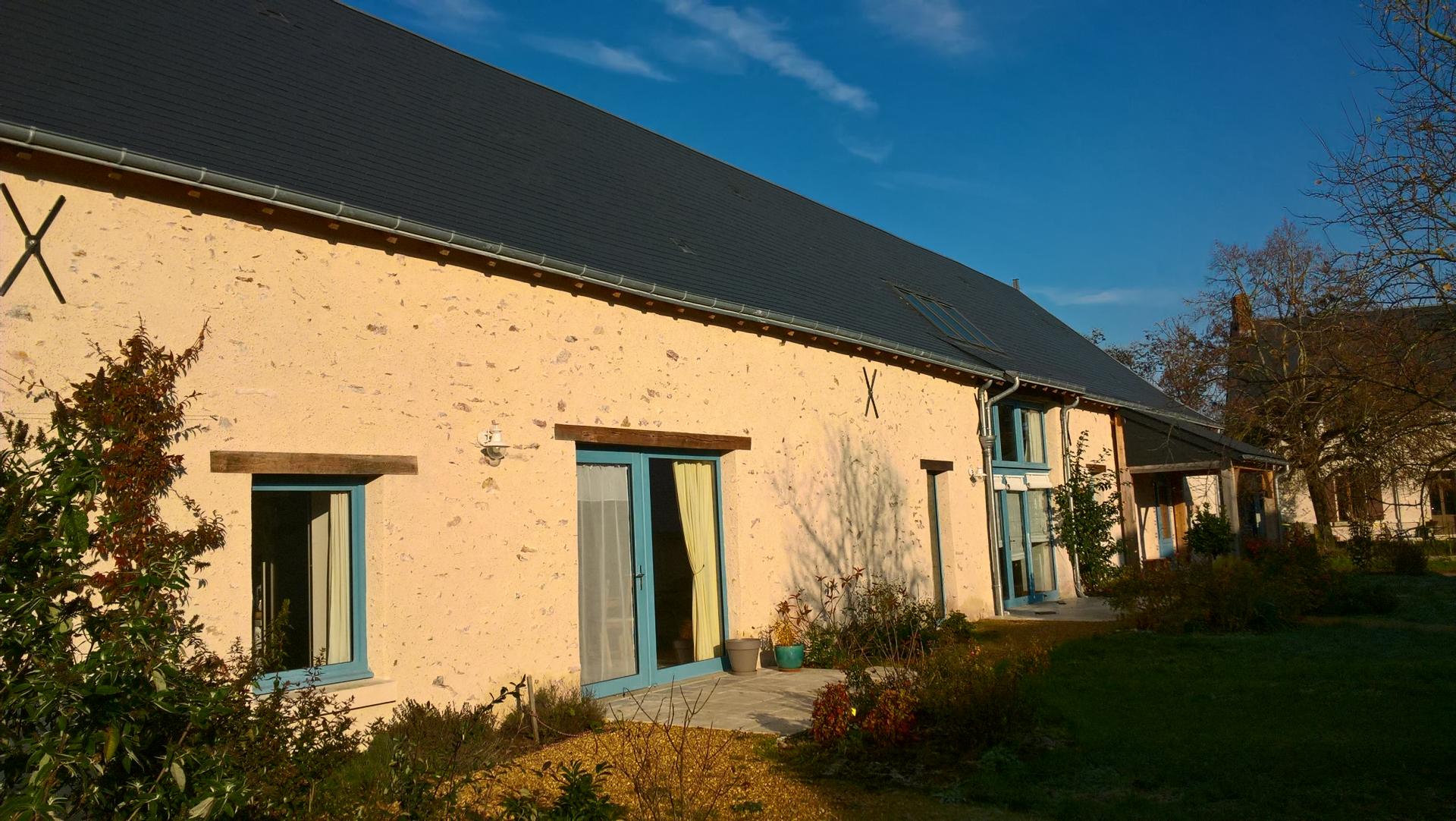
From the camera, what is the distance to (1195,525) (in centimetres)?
1798

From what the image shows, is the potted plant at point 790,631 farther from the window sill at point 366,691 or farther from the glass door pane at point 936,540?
the window sill at point 366,691

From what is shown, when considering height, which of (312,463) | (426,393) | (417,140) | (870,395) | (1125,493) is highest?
(417,140)

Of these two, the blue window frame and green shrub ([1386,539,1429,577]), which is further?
green shrub ([1386,539,1429,577])

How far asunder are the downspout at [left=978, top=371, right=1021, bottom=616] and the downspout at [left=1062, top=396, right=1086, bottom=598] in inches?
102

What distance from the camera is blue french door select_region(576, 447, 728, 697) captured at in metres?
8.66

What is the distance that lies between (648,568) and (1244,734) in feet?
16.1

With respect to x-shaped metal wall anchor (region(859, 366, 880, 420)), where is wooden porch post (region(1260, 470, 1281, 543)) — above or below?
below

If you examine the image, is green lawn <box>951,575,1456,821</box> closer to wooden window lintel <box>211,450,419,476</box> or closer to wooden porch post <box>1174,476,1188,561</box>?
wooden window lintel <box>211,450,419,476</box>

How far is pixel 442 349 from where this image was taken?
24.6 feet

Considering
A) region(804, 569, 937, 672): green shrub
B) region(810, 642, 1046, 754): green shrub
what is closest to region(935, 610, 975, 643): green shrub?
region(804, 569, 937, 672): green shrub

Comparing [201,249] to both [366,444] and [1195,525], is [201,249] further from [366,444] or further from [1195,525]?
[1195,525]

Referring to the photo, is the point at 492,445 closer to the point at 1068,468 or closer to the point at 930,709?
the point at 930,709

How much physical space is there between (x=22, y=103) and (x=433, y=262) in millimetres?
2618

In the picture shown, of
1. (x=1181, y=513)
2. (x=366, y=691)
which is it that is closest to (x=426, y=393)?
(x=366, y=691)
